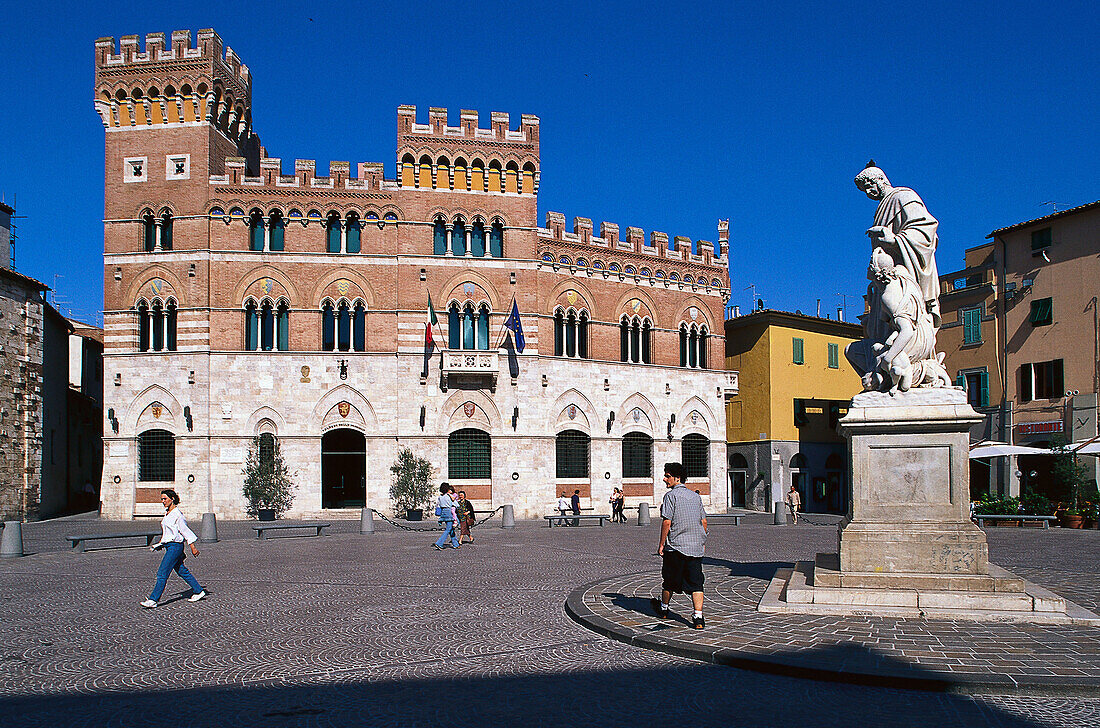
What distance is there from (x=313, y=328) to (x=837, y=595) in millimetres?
27506

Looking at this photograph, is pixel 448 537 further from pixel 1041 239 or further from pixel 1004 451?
pixel 1041 239

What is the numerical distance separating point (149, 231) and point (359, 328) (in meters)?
9.31

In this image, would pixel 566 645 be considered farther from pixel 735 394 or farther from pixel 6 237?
pixel 6 237

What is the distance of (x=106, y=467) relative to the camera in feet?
108

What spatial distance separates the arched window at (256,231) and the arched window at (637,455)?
17.3 metres

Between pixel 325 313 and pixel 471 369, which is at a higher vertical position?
pixel 325 313

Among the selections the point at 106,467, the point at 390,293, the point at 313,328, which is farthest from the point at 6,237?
the point at 390,293

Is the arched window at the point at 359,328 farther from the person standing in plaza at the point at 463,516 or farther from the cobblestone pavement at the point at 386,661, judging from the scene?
the cobblestone pavement at the point at 386,661

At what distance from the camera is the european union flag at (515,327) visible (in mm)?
33438

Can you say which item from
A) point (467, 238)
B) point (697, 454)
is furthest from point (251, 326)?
point (697, 454)

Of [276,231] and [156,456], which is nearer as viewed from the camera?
[156,456]

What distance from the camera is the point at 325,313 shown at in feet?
111

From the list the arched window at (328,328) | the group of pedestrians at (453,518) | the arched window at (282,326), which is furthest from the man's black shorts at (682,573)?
the arched window at (282,326)

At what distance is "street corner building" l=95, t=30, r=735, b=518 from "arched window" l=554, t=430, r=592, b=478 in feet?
0.31
